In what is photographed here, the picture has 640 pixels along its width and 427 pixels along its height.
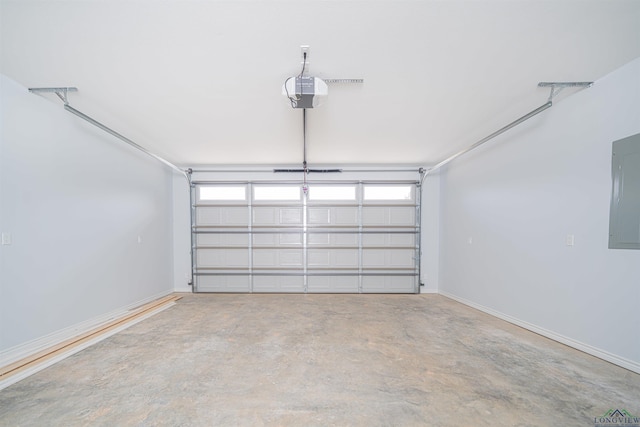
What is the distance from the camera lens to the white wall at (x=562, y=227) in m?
2.15

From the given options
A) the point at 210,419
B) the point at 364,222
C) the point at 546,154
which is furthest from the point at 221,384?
the point at 546,154

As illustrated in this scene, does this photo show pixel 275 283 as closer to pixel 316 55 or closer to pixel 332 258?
pixel 332 258

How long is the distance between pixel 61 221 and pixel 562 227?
589cm

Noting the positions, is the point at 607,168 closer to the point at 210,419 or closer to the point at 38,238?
the point at 210,419

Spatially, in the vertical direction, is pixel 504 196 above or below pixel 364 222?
above

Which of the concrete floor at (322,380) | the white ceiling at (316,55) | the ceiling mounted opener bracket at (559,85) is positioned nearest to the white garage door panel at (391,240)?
the concrete floor at (322,380)

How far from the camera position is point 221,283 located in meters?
4.97

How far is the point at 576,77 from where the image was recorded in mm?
2227

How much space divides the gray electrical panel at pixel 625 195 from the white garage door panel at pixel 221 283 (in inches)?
211

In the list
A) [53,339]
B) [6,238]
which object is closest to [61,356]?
[53,339]

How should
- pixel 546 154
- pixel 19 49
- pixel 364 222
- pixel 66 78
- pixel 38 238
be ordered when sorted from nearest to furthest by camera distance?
pixel 19 49, pixel 66 78, pixel 38 238, pixel 546 154, pixel 364 222

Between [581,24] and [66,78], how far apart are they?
174 inches

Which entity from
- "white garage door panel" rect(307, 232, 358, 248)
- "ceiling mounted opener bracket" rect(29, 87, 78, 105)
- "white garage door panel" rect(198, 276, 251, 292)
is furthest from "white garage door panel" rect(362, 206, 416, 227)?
"ceiling mounted opener bracket" rect(29, 87, 78, 105)

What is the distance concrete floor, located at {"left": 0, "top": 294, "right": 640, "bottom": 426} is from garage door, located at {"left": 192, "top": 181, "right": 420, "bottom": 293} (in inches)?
68.9
